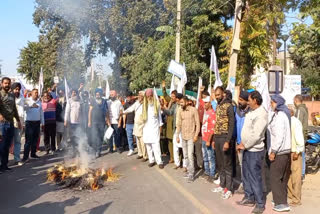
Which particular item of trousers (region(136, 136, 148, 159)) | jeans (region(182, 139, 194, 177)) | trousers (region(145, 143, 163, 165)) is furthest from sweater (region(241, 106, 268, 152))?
trousers (region(136, 136, 148, 159))

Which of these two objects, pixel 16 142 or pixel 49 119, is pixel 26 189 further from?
pixel 49 119

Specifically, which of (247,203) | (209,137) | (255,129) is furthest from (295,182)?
(209,137)

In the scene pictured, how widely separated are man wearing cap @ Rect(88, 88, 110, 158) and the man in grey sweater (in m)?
6.19

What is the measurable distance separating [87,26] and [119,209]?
23.7 meters

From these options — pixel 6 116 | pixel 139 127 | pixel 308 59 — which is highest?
pixel 308 59

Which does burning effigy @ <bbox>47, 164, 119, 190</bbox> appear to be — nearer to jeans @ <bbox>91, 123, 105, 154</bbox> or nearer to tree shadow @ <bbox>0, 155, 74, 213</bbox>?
tree shadow @ <bbox>0, 155, 74, 213</bbox>

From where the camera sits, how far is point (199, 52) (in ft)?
68.6

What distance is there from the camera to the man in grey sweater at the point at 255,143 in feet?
18.9

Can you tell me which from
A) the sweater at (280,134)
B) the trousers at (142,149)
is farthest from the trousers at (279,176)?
the trousers at (142,149)

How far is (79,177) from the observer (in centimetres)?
732

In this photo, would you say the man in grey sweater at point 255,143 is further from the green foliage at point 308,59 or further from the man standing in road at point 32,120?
the man standing in road at point 32,120

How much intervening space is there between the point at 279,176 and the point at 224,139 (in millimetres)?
1308

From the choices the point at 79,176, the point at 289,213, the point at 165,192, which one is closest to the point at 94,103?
the point at 79,176

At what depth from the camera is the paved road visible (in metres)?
5.93
